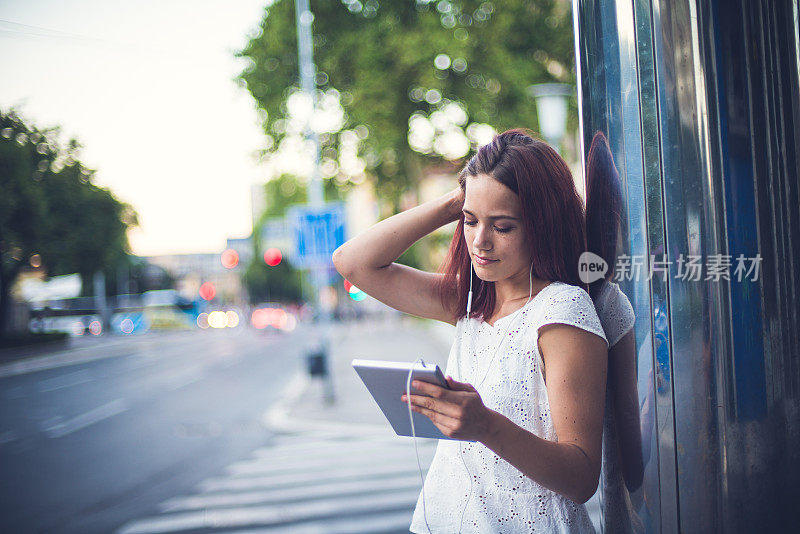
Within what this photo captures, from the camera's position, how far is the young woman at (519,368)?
4.04 ft

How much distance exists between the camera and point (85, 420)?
446 centimetres

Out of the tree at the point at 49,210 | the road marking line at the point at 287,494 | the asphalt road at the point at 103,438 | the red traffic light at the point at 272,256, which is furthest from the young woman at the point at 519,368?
the red traffic light at the point at 272,256

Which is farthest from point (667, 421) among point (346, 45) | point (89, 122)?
point (346, 45)

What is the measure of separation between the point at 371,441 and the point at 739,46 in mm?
7398

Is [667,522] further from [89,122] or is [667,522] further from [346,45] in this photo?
[346,45]

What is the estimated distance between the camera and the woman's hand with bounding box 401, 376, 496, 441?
1160mm

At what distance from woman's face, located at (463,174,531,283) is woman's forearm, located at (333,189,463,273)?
0.70ft

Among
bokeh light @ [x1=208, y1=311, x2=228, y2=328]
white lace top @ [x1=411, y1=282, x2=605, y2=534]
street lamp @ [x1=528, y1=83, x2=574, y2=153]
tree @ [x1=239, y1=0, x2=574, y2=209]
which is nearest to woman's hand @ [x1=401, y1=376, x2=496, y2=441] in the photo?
white lace top @ [x1=411, y1=282, x2=605, y2=534]

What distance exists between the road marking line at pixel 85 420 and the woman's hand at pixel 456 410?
3226 mm

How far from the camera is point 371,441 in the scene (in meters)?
8.05

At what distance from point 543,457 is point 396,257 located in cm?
76

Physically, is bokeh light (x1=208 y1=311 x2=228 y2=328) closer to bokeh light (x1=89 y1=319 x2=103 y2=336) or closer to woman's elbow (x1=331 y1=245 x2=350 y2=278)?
bokeh light (x1=89 y1=319 x2=103 y2=336)

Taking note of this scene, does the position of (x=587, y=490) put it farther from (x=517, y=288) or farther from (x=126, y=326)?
(x=126, y=326)

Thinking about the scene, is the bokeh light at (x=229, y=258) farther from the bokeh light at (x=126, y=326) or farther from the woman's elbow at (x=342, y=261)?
the woman's elbow at (x=342, y=261)
